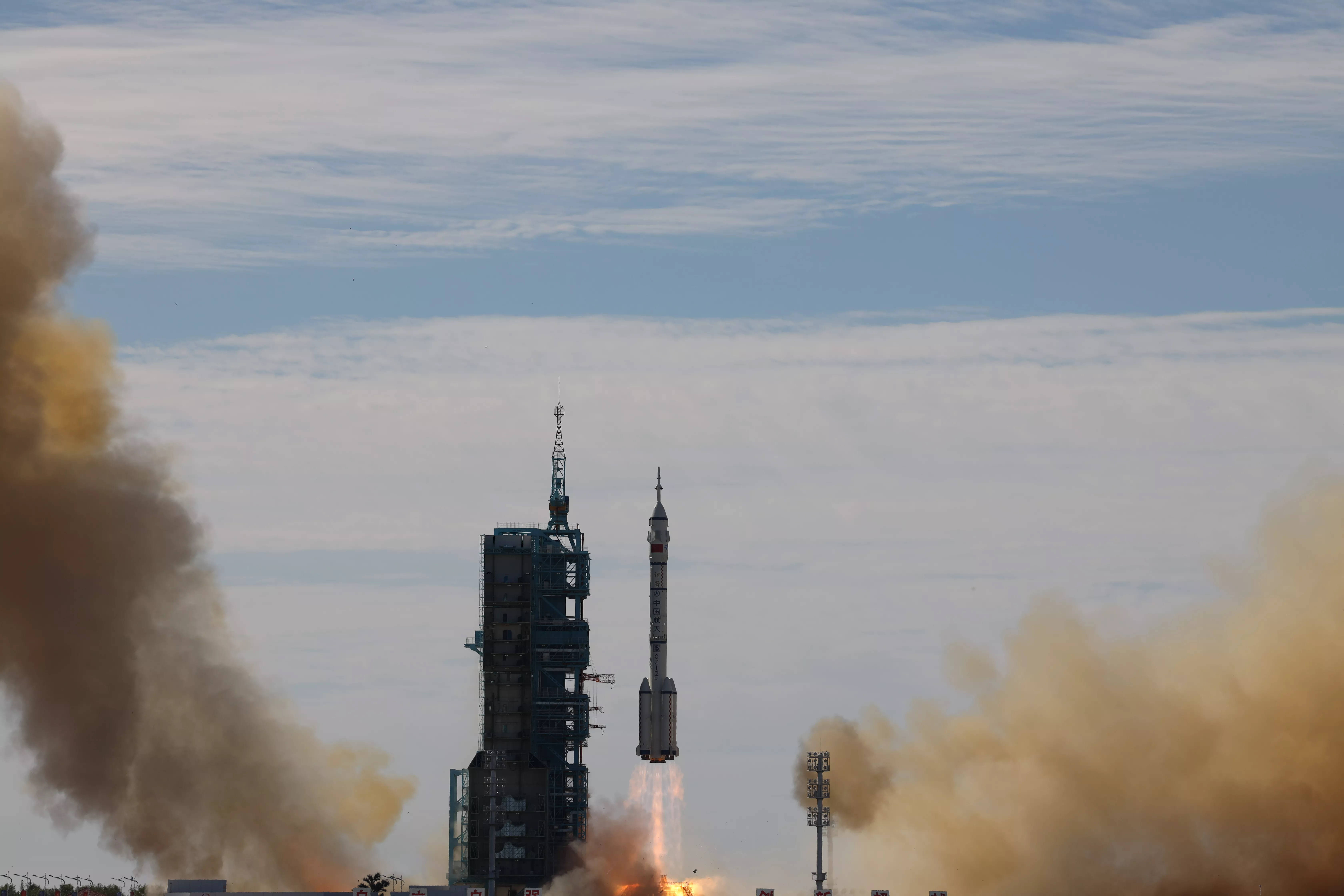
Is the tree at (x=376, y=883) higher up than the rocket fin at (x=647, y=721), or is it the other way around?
the rocket fin at (x=647, y=721)

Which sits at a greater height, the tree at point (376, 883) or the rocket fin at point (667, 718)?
the rocket fin at point (667, 718)

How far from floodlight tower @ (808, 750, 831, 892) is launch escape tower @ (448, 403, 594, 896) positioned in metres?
13.7

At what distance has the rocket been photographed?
154500 millimetres

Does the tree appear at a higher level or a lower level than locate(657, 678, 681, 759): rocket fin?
lower

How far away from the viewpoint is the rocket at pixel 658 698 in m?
154

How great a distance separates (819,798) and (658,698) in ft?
40.1

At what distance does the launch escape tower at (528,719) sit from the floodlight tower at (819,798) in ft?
45.1

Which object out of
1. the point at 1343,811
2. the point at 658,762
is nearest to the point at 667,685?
the point at 658,762

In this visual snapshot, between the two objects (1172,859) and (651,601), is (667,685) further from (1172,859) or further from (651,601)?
(1172,859)

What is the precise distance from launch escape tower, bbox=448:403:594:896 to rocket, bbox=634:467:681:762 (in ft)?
27.2

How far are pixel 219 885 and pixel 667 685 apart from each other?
28.3 m

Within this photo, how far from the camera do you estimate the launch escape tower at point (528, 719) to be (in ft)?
531

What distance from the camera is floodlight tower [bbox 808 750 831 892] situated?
158 meters

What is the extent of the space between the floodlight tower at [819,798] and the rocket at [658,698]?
30.6ft
